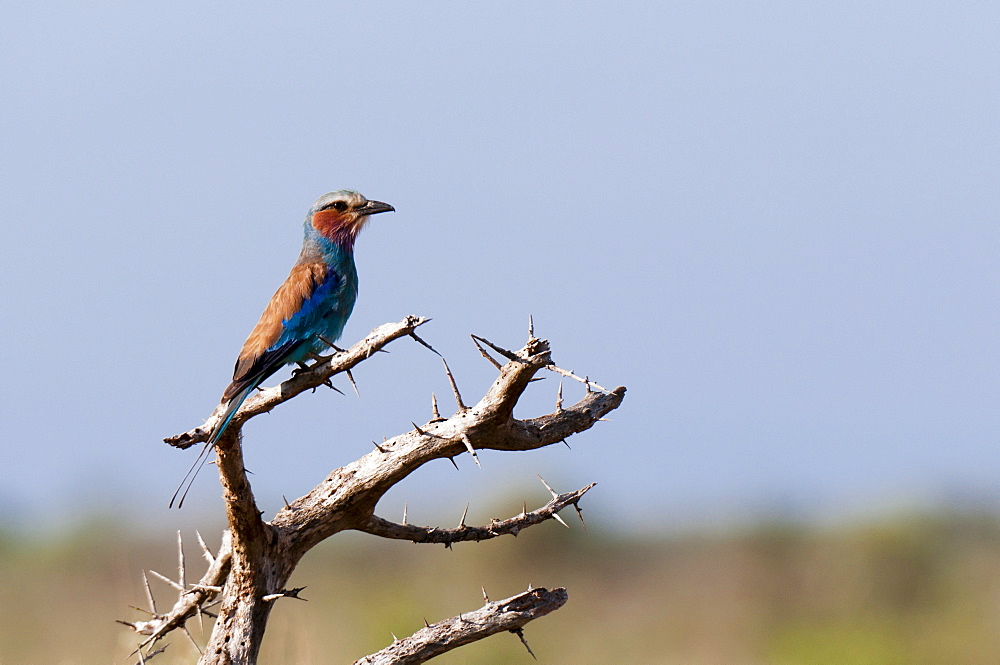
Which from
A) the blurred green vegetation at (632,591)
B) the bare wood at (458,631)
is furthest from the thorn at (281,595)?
the blurred green vegetation at (632,591)

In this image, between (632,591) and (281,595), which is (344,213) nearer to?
(281,595)

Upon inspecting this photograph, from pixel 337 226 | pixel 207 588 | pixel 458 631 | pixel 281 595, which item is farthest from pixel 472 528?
pixel 337 226

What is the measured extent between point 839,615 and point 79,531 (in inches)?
512

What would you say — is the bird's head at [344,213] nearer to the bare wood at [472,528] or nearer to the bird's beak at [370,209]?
the bird's beak at [370,209]

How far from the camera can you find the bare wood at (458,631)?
193 inches

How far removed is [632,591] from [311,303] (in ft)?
58.8

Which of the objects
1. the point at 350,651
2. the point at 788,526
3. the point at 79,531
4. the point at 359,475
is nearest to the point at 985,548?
the point at 788,526

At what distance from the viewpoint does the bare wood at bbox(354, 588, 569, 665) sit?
490 centimetres

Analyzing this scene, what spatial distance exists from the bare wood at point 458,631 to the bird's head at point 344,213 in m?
2.36

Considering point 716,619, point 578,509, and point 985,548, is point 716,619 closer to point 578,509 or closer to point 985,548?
point 985,548

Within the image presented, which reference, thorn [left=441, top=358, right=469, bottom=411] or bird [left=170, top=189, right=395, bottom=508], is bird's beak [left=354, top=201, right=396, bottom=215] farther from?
thorn [left=441, top=358, right=469, bottom=411]

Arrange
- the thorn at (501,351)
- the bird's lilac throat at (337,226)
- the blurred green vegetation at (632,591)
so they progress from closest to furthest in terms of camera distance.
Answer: the thorn at (501,351)
the bird's lilac throat at (337,226)
the blurred green vegetation at (632,591)

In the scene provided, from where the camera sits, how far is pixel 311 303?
18.0ft

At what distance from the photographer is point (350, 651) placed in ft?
→ 38.7
